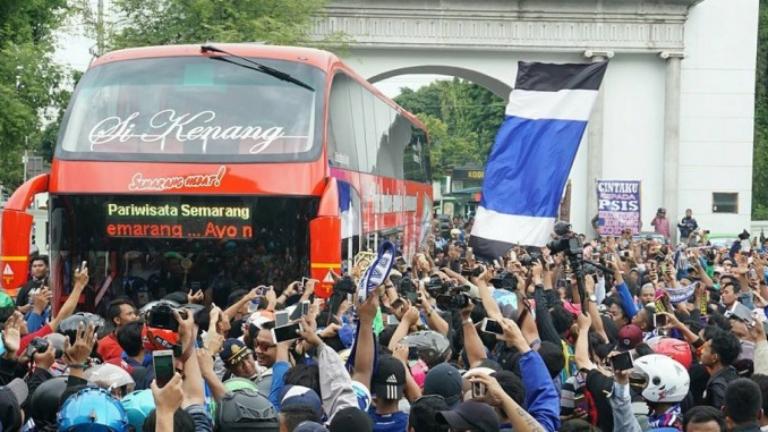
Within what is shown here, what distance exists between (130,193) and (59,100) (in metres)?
12.3

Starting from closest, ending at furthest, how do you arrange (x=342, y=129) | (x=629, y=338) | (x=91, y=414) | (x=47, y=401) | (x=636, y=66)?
1. (x=91, y=414)
2. (x=47, y=401)
3. (x=629, y=338)
4. (x=342, y=129)
5. (x=636, y=66)

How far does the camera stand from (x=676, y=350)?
7.84 m

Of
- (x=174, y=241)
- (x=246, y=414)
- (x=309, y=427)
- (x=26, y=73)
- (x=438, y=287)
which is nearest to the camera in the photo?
(x=309, y=427)

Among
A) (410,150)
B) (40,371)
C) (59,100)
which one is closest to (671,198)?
(410,150)

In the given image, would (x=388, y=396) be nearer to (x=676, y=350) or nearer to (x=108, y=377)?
A: (x=108, y=377)

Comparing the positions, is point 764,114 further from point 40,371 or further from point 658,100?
point 40,371

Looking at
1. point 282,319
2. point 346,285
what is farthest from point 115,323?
point 282,319

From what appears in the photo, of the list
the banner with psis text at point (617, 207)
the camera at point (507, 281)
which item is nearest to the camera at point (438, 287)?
the camera at point (507, 281)

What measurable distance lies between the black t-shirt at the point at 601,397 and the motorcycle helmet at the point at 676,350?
162 cm

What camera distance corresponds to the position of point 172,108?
493 inches

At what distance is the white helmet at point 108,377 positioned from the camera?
6094 millimetres

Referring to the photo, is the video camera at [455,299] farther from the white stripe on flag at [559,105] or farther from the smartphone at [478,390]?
the white stripe on flag at [559,105]

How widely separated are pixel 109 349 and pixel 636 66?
28494 millimetres

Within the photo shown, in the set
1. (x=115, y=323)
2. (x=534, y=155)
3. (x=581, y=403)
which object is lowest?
(x=581, y=403)
